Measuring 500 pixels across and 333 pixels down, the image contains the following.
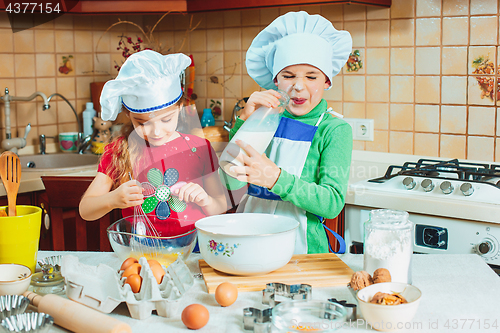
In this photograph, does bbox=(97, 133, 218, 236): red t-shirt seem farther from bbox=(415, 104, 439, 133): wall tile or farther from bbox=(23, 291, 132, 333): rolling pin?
bbox=(415, 104, 439, 133): wall tile

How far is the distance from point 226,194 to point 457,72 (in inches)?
41.9

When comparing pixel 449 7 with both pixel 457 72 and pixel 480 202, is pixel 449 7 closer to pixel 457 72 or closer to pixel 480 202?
pixel 457 72

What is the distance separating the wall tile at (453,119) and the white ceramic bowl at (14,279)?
1.53 metres

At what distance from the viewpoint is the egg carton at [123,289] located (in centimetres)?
72

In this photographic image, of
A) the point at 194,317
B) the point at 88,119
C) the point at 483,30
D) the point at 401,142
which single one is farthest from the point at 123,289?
the point at 88,119

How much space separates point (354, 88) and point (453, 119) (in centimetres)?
40

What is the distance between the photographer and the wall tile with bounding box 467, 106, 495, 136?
174 centimetres

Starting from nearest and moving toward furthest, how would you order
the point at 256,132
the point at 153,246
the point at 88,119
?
A: 1. the point at 153,246
2. the point at 256,132
3. the point at 88,119

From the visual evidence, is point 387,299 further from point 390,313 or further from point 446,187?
point 446,187

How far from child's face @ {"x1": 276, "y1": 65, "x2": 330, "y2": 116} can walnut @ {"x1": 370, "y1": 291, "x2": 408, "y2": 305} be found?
562 millimetres

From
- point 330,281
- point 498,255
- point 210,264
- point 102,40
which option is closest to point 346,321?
point 330,281

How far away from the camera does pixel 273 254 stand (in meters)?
0.84

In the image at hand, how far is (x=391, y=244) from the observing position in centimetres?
80

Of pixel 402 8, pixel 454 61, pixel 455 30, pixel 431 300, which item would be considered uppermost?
pixel 402 8
